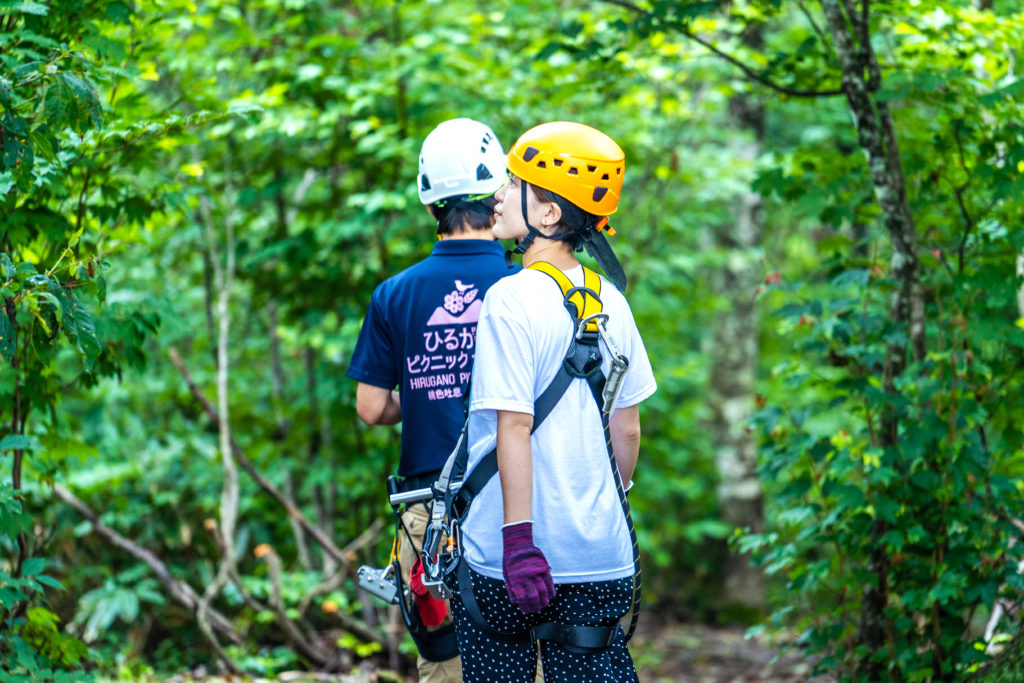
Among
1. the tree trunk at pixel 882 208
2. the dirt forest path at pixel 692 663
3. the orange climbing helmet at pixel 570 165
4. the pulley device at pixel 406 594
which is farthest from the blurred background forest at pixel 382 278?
the orange climbing helmet at pixel 570 165

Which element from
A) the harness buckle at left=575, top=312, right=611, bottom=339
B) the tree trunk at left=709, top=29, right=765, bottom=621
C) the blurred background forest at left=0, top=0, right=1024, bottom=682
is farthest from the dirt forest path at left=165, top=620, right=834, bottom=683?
the harness buckle at left=575, top=312, right=611, bottom=339

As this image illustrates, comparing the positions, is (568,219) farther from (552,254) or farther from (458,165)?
(458,165)

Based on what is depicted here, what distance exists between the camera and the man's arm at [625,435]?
2.52 metres

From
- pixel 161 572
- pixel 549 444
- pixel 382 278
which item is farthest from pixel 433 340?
pixel 161 572

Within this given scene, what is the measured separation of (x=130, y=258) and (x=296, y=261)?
2003 mm

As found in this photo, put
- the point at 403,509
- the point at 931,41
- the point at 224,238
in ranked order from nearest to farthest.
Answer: the point at 403,509
the point at 931,41
the point at 224,238

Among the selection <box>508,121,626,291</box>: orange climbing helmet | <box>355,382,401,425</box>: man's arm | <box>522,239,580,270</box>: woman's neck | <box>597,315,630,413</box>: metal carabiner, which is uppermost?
<box>508,121,626,291</box>: orange climbing helmet

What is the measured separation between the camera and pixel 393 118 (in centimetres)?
621

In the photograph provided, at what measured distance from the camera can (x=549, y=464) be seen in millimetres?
2248

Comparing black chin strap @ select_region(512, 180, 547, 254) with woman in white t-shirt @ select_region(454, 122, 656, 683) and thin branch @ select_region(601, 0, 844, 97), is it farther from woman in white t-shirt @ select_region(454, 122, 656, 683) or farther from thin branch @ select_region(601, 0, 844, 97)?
thin branch @ select_region(601, 0, 844, 97)

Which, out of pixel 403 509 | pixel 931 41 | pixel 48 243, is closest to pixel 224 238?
pixel 48 243

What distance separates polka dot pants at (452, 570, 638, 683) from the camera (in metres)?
2.26

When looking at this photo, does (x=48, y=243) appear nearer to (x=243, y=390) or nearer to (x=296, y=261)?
(x=296, y=261)

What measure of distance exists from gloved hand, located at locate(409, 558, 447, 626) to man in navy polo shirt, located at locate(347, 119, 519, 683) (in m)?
0.15
